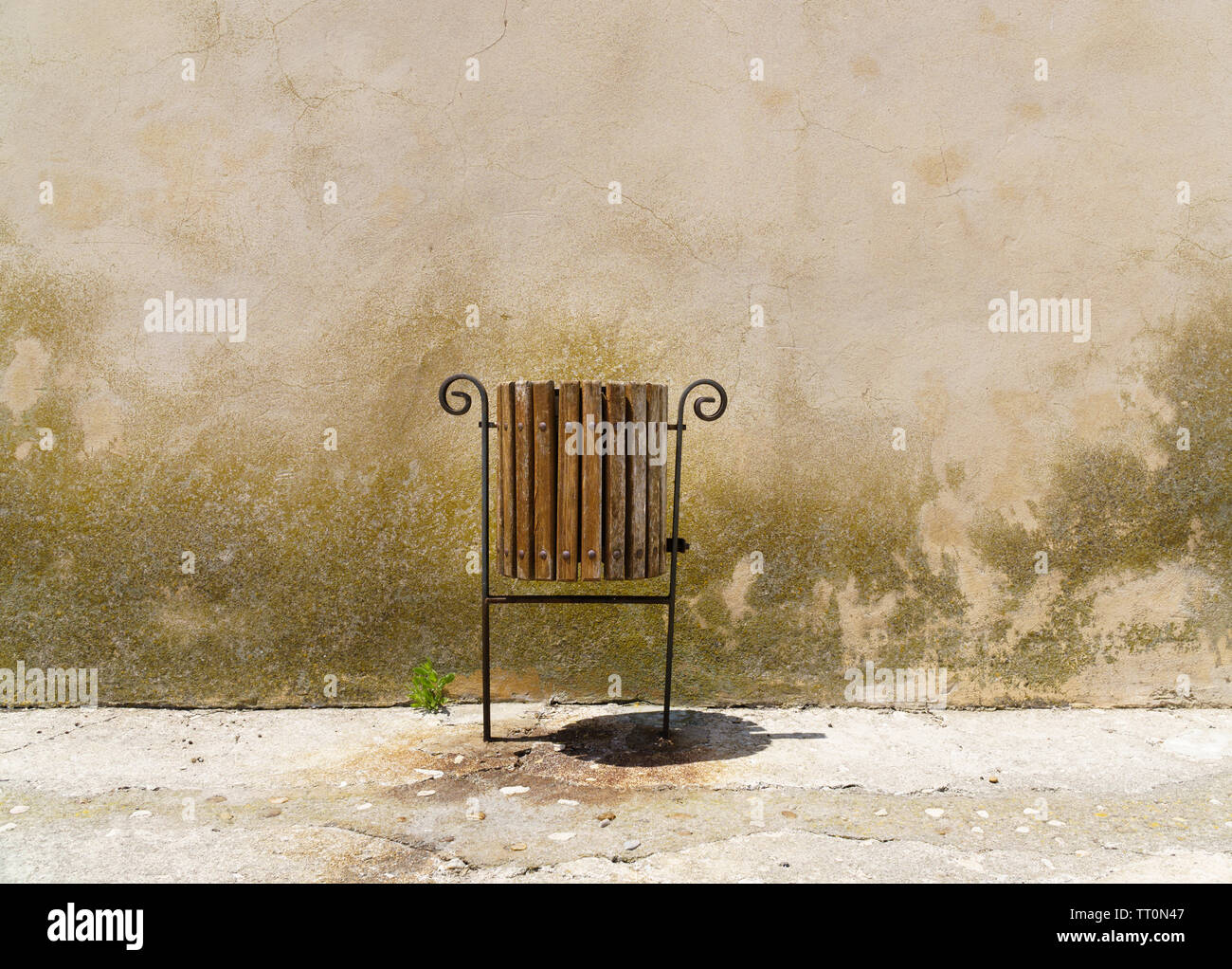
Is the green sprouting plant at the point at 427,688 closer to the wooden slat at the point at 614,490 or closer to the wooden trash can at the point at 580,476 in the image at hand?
the wooden trash can at the point at 580,476

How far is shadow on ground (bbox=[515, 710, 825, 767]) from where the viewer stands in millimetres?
3504

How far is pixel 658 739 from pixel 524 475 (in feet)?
3.96

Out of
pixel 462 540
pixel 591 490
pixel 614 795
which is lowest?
pixel 614 795

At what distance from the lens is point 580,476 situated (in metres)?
3.41

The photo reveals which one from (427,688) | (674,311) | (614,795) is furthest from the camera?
(674,311)

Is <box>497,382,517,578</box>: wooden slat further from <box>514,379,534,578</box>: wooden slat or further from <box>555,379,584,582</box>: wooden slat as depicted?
<box>555,379,584,582</box>: wooden slat

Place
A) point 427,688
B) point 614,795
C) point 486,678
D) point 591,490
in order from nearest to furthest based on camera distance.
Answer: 1. point 614,795
2. point 591,490
3. point 486,678
4. point 427,688

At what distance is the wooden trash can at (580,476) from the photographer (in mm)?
3400

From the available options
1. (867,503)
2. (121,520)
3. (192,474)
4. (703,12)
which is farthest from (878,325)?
(121,520)

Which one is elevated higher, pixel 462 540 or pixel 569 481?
pixel 569 481

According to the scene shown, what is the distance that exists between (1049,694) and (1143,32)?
3.04 meters

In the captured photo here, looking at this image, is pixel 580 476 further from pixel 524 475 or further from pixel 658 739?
pixel 658 739

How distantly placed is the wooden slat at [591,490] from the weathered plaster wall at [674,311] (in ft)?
2.59

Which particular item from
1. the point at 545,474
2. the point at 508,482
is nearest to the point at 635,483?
the point at 545,474
